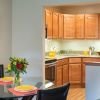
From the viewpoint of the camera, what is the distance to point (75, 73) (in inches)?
307

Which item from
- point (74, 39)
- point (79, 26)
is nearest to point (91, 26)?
point (79, 26)

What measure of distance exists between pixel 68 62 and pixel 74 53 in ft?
2.81

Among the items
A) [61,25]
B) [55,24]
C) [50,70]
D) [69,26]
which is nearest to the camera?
[50,70]

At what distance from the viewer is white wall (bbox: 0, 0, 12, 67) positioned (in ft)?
17.2

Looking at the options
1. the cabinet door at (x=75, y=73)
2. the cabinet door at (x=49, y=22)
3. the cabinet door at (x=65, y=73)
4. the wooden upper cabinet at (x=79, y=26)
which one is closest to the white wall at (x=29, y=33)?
the cabinet door at (x=49, y=22)

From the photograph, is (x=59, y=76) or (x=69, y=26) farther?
(x=69, y=26)

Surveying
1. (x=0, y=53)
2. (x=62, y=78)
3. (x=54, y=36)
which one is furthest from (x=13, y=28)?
(x=62, y=78)

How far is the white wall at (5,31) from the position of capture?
17.2 feet

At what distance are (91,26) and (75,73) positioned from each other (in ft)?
5.39

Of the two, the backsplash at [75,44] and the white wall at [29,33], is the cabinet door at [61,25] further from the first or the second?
the white wall at [29,33]

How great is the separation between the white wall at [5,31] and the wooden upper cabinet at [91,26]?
10.8 feet

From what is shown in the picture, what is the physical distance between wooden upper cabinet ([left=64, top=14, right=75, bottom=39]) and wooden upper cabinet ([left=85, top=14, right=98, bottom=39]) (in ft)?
1.44

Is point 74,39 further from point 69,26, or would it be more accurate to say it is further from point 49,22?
point 49,22

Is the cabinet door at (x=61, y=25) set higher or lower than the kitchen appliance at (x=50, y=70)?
higher
